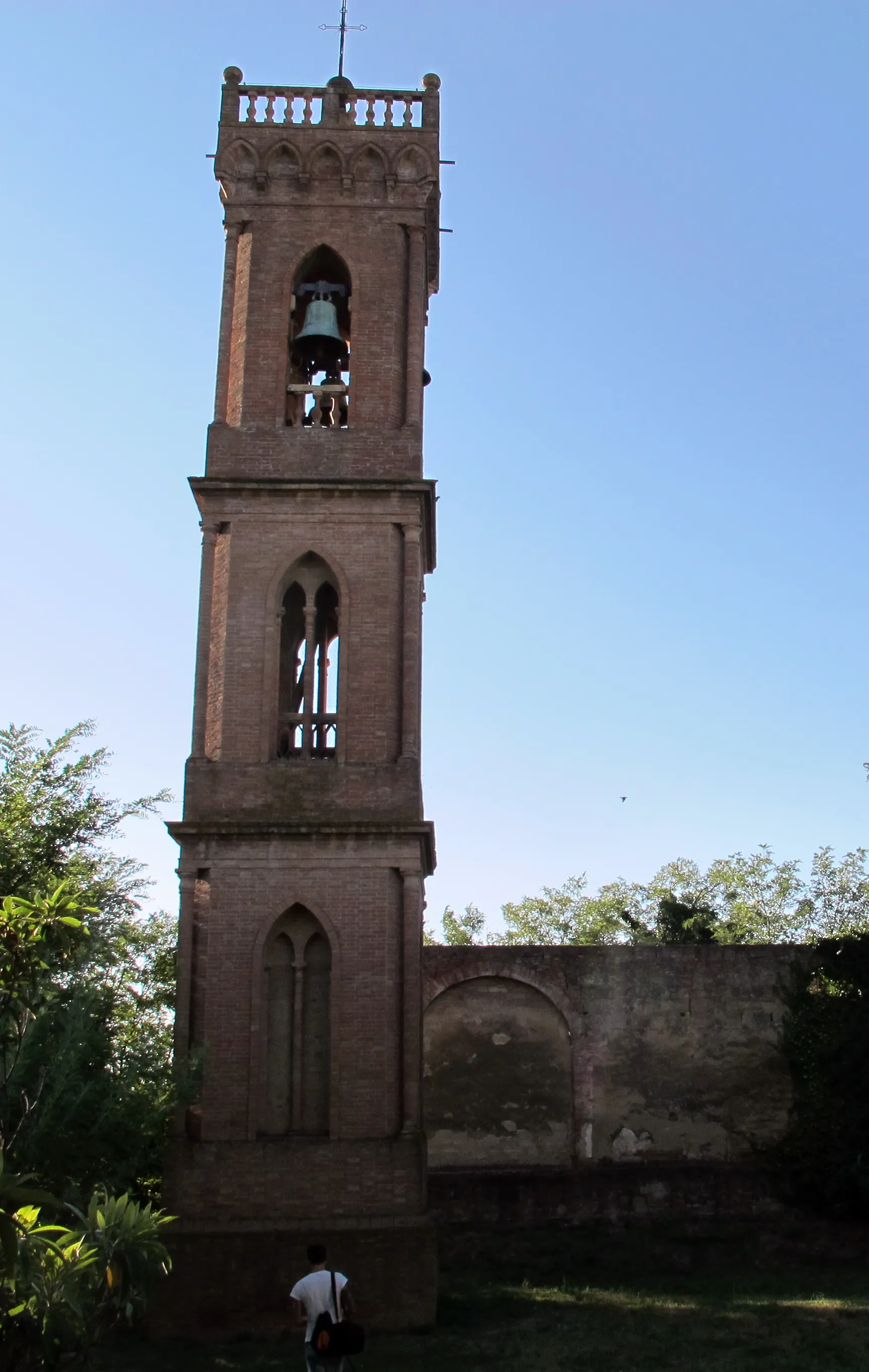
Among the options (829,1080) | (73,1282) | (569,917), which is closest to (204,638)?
(73,1282)

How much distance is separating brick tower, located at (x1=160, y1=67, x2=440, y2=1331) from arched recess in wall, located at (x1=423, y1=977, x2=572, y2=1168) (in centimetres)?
499

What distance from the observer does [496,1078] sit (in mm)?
20344

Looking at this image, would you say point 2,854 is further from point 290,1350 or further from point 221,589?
point 290,1350

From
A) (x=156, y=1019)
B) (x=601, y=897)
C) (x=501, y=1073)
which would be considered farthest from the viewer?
(x=601, y=897)

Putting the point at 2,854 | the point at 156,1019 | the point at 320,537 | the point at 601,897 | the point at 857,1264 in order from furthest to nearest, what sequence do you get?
the point at 601,897, the point at 857,1264, the point at 320,537, the point at 156,1019, the point at 2,854

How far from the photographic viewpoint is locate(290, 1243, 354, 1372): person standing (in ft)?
31.9

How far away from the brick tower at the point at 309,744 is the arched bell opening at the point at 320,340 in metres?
0.05

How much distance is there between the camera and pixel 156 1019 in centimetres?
1567

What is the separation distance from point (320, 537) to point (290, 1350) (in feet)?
29.3

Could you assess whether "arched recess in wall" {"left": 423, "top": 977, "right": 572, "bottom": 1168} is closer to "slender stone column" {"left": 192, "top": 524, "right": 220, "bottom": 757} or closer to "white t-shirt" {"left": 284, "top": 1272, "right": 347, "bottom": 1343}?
"slender stone column" {"left": 192, "top": 524, "right": 220, "bottom": 757}

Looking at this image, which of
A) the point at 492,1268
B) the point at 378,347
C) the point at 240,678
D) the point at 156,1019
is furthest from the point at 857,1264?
the point at 378,347

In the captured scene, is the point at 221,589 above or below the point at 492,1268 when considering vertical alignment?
above

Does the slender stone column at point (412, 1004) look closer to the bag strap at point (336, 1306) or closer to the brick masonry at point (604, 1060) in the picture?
the bag strap at point (336, 1306)

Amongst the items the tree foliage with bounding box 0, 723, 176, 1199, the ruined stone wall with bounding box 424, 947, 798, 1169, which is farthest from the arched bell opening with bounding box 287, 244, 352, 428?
the ruined stone wall with bounding box 424, 947, 798, 1169
